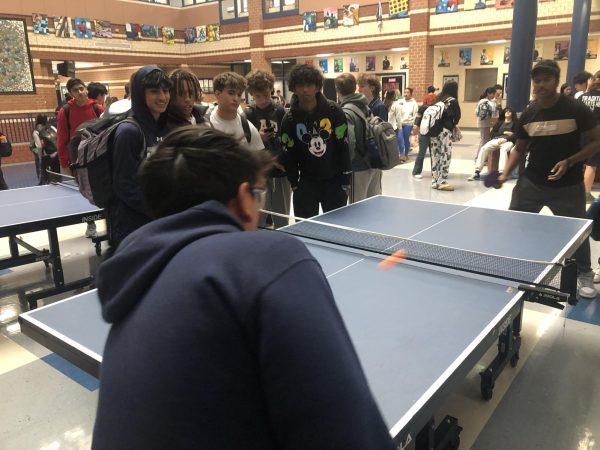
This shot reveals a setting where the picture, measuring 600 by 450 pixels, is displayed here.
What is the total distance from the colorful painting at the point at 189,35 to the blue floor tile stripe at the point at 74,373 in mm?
20146

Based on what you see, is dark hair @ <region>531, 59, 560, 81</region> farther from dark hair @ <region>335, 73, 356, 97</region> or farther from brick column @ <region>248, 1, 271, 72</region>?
brick column @ <region>248, 1, 271, 72</region>

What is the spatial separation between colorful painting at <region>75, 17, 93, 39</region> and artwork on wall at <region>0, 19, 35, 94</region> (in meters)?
4.52

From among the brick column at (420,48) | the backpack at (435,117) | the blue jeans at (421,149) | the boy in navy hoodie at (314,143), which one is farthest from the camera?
the brick column at (420,48)

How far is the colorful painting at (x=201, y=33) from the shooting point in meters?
21.0

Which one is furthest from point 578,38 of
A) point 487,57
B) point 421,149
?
point 487,57

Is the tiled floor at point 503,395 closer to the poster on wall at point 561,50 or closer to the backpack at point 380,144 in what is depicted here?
the backpack at point 380,144

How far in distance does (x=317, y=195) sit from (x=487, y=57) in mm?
15537

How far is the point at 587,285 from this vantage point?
13.5ft

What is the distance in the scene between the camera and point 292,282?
789 millimetres

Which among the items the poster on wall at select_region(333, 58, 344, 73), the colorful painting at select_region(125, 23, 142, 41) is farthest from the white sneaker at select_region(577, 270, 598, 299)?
the colorful painting at select_region(125, 23, 142, 41)

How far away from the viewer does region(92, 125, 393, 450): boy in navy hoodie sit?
76 centimetres

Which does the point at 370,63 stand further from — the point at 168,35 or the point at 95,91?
the point at 95,91

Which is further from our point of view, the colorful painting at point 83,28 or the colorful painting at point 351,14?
the colorful painting at point 83,28

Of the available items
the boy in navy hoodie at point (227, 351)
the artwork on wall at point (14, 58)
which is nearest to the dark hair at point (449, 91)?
the boy in navy hoodie at point (227, 351)
